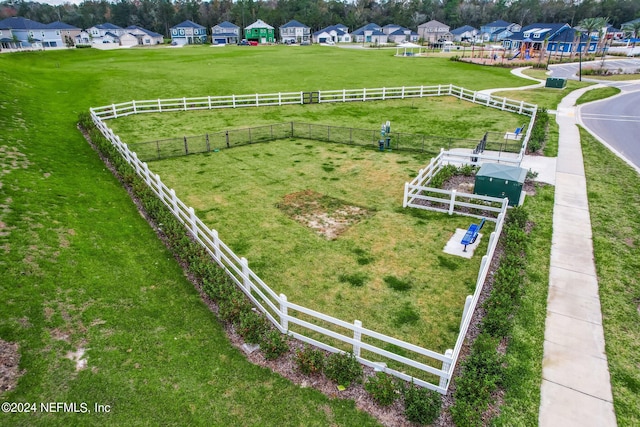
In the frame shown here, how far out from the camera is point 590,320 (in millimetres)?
10219

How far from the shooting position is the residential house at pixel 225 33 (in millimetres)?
121438

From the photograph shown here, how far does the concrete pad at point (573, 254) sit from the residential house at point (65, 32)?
131 meters

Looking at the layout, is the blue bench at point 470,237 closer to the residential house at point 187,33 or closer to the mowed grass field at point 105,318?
the mowed grass field at point 105,318

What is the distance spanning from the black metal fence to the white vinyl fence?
9.12ft

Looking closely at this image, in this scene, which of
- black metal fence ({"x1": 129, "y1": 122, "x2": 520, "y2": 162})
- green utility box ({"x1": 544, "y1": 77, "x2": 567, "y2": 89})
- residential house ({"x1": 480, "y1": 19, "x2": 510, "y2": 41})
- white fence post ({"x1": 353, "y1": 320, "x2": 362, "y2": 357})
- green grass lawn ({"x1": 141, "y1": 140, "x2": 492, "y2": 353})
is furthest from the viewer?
residential house ({"x1": 480, "y1": 19, "x2": 510, "y2": 41})

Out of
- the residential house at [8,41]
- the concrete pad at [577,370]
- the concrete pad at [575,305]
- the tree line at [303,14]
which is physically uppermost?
the tree line at [303,14]

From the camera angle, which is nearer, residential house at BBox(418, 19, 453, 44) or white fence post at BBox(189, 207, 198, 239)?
white fence post at BBox(189, 207, 198, 239)

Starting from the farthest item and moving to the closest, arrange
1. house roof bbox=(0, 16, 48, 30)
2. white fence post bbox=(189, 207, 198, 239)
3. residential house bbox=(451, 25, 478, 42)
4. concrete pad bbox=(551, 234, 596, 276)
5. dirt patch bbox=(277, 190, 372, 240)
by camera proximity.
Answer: residential house bbox=(451, 25, 478, 42) < house roof bbox=(0, 16, 48, 30) < dirt patch bbox=(277, 190, 372, 240) < white fence post bbox=(189, 207, 198, 239) < concrete pad bbox=(551, 234, 596, 276)

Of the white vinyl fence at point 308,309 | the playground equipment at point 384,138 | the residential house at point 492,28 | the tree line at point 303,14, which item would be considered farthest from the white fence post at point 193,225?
the tree line at point 303,14

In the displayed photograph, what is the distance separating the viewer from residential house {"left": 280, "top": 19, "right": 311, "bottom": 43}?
124812mm

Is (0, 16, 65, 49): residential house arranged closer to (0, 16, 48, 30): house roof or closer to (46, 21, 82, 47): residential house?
(0, 16, 48, 30): house roof

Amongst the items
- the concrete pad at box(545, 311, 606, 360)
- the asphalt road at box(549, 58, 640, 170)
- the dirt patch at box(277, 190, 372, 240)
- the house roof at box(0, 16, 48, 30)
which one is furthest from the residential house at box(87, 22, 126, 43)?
the concrete pad at box(545, 311, 606, 360)

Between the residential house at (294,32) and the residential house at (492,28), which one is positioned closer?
the residential house at (492,28)

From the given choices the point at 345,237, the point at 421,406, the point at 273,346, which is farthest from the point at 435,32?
the point at 421,406
